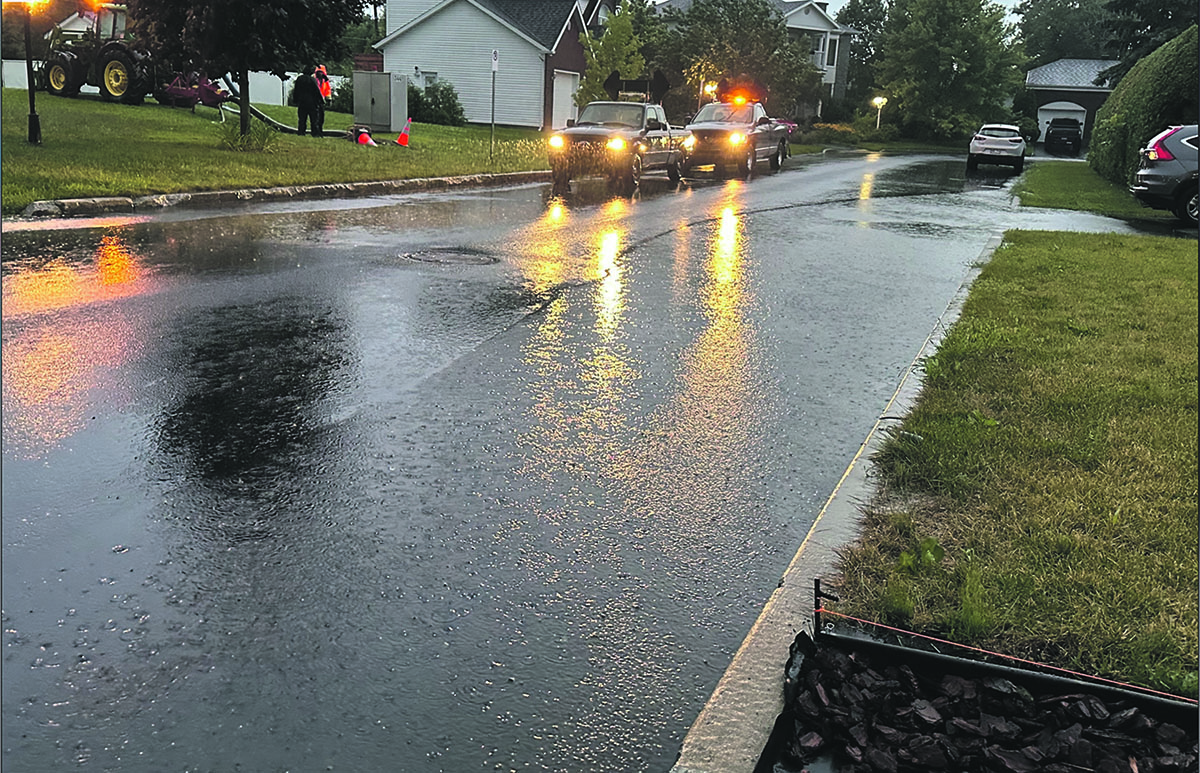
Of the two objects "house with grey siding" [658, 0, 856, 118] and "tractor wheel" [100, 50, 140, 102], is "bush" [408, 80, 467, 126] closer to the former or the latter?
"tractor wheel" [100, 50, 140, 102]

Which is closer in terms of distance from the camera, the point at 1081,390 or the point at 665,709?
the point at 665,709

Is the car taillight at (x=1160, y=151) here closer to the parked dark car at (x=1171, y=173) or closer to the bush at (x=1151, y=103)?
the parked dark car at (x=1171, y=173)

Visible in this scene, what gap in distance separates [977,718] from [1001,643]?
0.40 meters

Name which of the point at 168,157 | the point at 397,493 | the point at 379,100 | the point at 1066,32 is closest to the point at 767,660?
the point at 397,493

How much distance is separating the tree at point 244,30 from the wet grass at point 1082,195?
14.5 meters

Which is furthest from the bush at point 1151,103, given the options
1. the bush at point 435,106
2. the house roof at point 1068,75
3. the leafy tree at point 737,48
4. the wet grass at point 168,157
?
the house roof at point 1068,75

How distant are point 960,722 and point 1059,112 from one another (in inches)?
3167

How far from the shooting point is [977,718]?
3.00 meters

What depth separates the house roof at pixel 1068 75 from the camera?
76062 mm

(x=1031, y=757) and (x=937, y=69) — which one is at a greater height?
(x=937, y=69)

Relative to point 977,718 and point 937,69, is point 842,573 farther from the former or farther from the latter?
point 937,69

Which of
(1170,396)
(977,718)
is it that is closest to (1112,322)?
(1170,396)

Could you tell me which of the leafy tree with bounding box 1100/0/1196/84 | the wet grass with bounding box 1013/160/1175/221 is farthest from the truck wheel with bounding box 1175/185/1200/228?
the leafy tree with bounding box 1100/0/1196/84

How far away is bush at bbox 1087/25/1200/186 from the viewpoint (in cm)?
2173
